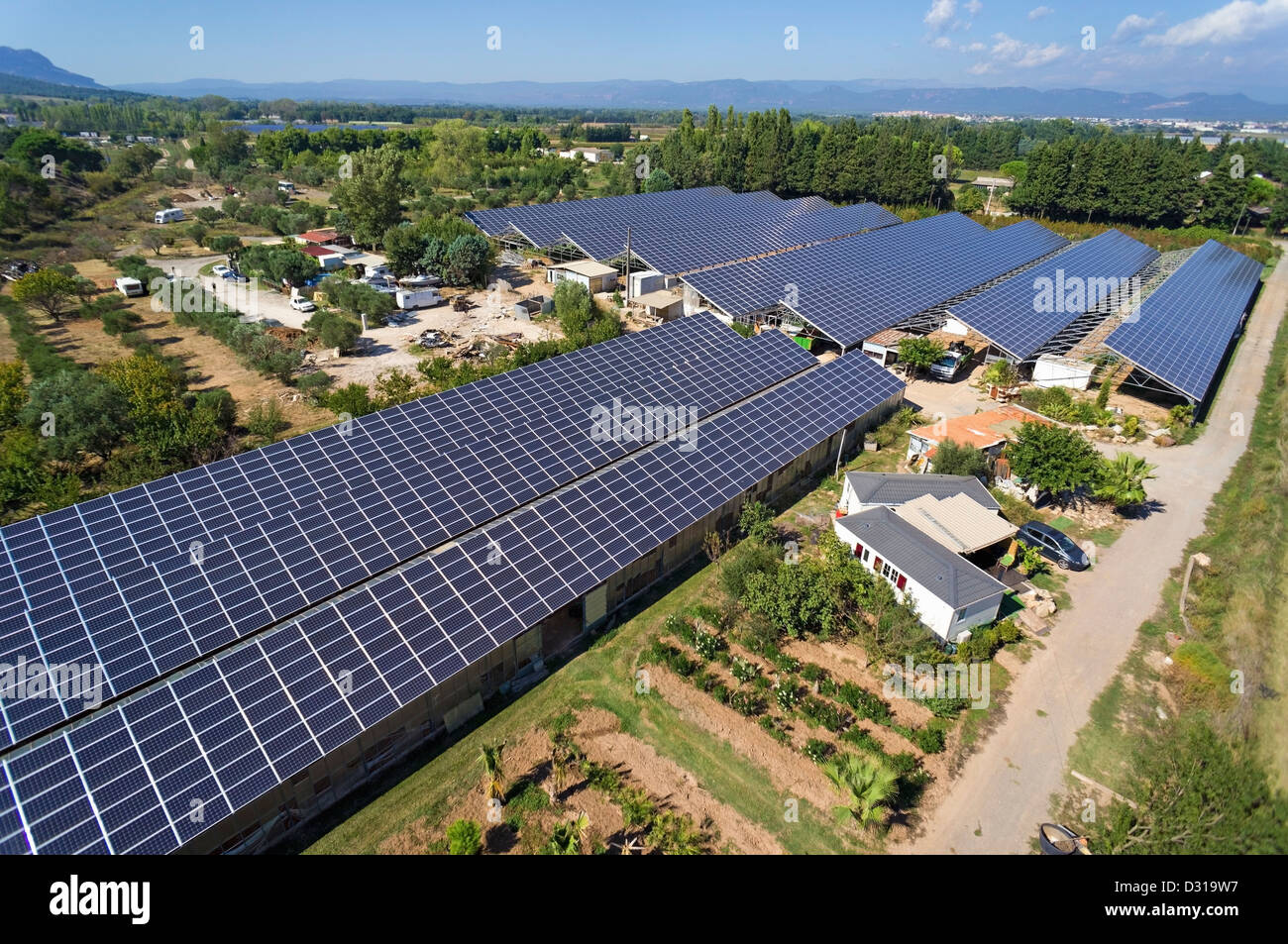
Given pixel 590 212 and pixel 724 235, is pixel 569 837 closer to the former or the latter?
pixel 724 235

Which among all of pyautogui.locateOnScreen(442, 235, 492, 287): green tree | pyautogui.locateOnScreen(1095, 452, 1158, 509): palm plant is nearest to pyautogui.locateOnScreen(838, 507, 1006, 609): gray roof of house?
pyautogui.locateOnScreen(1095, 452, 1158, 509): palm plant

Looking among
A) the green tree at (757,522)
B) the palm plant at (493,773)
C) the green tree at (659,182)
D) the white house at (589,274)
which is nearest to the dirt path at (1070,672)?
the green tree at (757,522)

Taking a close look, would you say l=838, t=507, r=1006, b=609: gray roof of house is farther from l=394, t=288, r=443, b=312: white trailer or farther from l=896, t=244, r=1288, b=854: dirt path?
l=394, t=288, r=443, b=312: white trailer

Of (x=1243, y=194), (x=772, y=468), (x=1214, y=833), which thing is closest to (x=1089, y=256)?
(x=1243, y=194)

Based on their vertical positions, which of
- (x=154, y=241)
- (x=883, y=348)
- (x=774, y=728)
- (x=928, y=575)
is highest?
(x=154, y=241)

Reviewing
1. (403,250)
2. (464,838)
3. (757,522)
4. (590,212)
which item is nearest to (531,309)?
(403,250)
